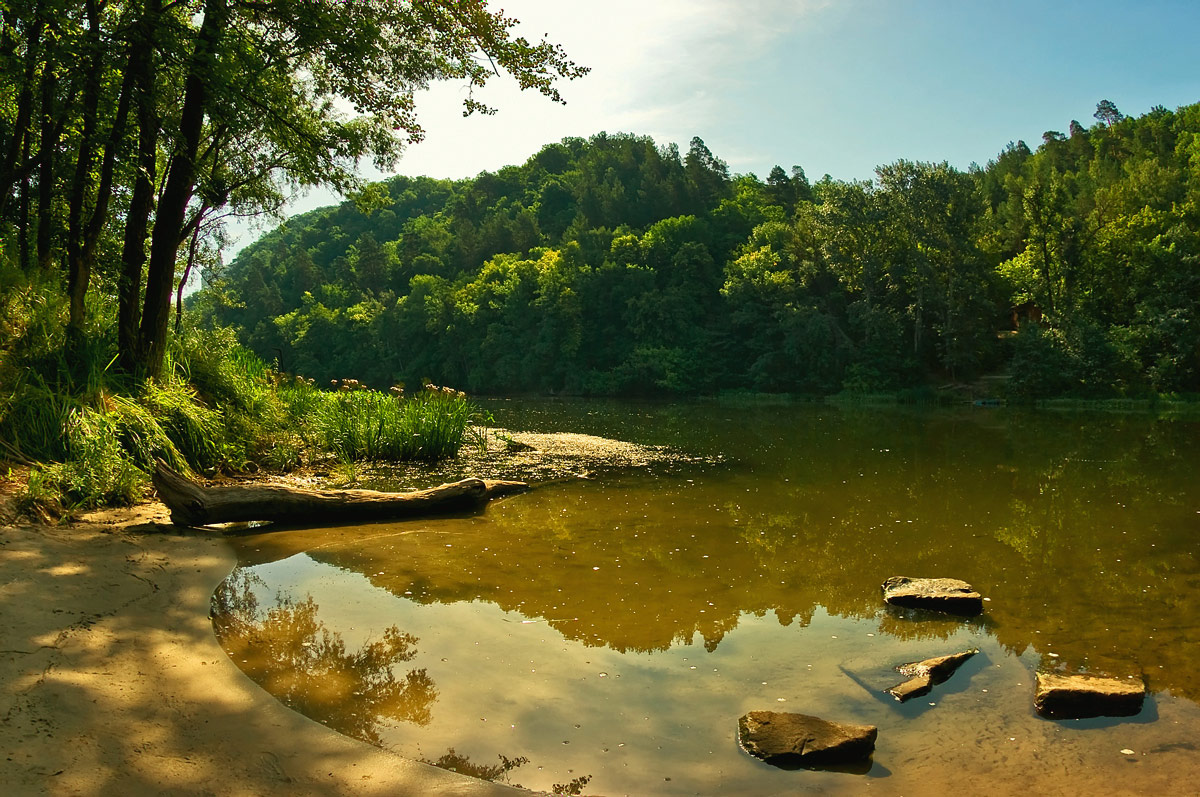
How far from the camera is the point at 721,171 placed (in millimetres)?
78750

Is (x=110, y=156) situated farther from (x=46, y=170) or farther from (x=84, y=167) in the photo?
(x=46, y=170)

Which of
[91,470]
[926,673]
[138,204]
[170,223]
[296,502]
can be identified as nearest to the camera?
[926,673]

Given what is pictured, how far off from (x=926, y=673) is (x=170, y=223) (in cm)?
1129

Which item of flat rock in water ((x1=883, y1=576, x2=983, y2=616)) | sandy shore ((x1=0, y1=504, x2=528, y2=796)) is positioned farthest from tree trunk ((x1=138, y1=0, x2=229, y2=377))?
flat rock in water ((x1=883, y1=576, x2=983, y2=616))

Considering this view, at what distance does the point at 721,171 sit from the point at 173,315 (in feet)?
228

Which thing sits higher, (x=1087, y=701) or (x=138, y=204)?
(x=138, y=204)

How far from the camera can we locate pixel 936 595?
611cm

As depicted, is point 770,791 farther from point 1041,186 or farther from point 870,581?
point 1041,186

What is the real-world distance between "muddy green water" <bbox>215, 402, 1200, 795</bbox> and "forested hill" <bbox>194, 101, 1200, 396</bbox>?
71.7 ft

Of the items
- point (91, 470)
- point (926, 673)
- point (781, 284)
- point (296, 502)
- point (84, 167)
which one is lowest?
point (926, 673)

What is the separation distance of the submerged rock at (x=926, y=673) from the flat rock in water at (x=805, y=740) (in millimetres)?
718

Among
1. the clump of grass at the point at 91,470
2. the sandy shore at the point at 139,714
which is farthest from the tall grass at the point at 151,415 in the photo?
the sandy shore at the point at 139,714

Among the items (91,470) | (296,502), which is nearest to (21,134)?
(91,470)

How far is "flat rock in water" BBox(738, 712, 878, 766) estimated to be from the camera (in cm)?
370
